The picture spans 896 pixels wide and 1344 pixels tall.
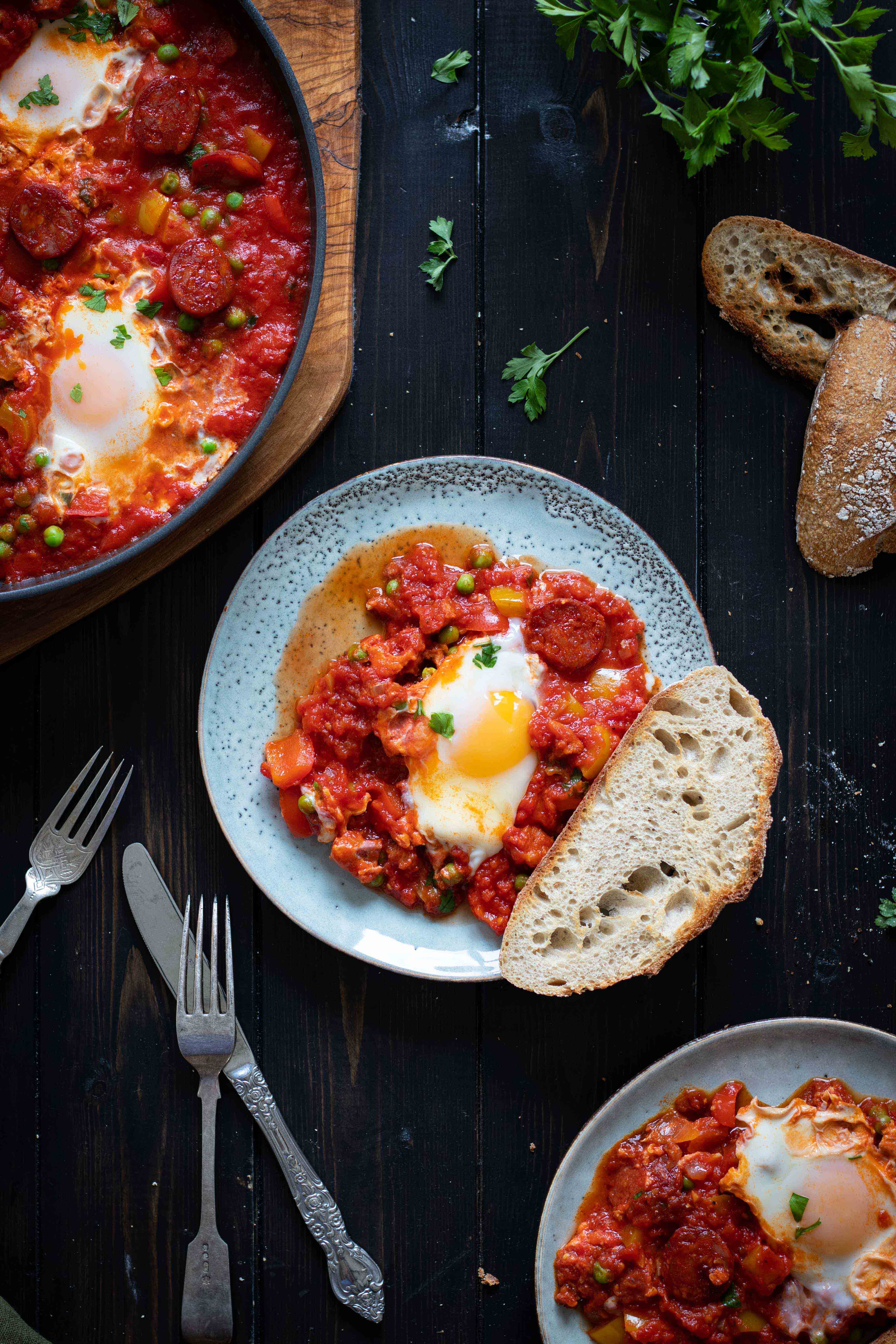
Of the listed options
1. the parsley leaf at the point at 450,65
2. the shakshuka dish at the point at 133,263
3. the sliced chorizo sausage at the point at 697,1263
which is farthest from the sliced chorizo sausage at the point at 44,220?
the sliced chorizo sausage at the point at 697,1263

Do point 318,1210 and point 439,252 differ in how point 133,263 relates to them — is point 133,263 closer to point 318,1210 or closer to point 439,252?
point 439,252

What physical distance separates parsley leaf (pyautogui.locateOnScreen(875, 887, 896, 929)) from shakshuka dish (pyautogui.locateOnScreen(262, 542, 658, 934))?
1.37 meters

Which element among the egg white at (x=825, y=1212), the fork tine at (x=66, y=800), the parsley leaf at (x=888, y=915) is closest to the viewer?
the egg white at (x=825, y=1212)

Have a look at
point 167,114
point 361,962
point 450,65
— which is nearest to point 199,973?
point 361,962

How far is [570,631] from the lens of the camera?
366cm

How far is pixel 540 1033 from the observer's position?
12.7 ft

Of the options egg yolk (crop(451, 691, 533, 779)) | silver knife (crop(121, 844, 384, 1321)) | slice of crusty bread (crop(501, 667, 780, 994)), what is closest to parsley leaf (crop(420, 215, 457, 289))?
egg yolk (crop(451, 691, 533, 779))

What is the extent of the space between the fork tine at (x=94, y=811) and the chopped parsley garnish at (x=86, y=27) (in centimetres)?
268

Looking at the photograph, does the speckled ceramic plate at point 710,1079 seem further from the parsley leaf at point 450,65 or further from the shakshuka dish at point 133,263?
the parsley leaf at point 450,65

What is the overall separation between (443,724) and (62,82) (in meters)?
2.69

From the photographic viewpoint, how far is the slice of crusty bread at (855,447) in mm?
3691

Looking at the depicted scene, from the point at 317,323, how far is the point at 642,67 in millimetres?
1530

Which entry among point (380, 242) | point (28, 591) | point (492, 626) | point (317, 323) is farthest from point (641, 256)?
point (28, 591)

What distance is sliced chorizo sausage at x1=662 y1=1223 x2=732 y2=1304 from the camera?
11.6 ft
